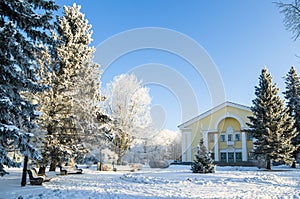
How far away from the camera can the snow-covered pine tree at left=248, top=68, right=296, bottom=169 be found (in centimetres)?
2276

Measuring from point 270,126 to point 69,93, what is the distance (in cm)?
1968

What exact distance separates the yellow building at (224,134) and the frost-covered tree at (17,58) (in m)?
29.4

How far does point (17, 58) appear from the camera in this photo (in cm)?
658

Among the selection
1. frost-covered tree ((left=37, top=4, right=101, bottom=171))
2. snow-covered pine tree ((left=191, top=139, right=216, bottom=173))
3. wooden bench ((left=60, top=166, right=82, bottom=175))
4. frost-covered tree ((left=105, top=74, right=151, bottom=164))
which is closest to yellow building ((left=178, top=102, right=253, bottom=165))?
frost-covered tree ((left=105, top=74, right=151, bottom=164))

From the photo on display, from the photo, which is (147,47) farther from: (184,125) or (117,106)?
(184,125)

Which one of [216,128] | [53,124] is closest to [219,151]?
[216,128]

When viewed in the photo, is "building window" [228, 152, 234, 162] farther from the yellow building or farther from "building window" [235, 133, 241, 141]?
"building window" [235, 133, 241, 141]

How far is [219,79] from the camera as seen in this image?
23.0m

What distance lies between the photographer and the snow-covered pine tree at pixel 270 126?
2276 cm

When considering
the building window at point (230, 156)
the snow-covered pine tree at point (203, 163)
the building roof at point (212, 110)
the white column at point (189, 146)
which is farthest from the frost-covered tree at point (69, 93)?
the building window at point (230, 156)

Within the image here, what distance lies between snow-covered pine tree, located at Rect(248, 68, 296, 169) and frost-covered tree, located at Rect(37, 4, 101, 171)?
56.3 ft

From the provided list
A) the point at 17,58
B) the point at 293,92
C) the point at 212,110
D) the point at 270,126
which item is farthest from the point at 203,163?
the point at 212,110

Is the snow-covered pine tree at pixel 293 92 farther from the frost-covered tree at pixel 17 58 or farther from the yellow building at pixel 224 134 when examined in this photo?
the frost-covered tree at pixel 17 58

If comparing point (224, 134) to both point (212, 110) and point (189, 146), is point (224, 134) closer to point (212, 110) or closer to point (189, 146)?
point (212, 110)
